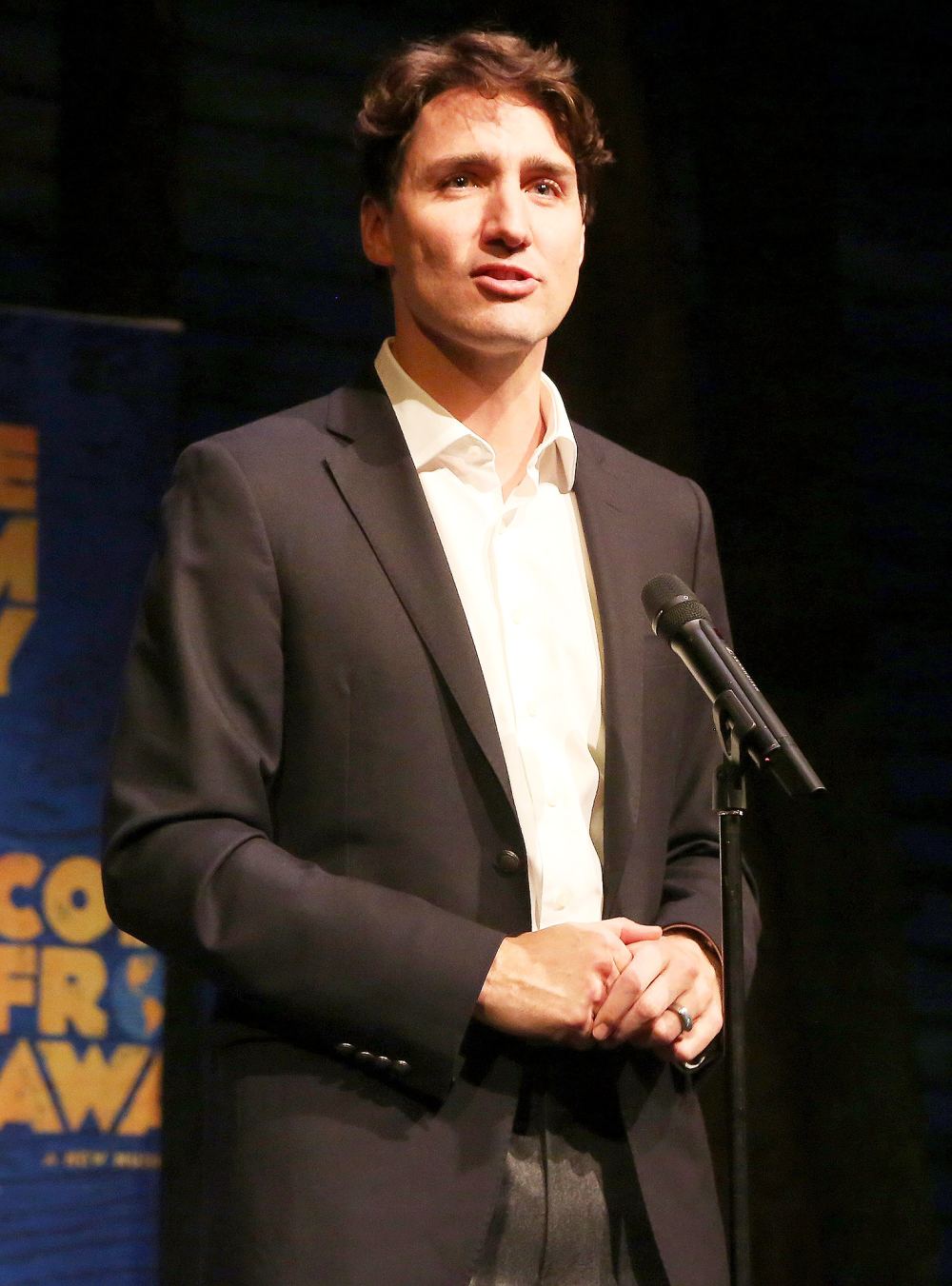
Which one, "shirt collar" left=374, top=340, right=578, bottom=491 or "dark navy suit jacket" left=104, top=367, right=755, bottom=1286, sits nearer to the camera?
"dark navy suit jacket" left=104, top=367, right=755, bottom=1286

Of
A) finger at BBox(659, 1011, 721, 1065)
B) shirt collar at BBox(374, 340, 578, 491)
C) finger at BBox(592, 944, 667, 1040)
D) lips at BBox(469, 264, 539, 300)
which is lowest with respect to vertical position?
finger at BBox(659, 1011, 721, 1065)

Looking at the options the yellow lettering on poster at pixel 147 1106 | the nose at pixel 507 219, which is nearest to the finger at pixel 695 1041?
the nose at pixel 507 219

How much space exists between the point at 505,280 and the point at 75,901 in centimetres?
131

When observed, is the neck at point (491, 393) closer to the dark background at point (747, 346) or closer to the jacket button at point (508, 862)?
the jacket button at point (508, 862)

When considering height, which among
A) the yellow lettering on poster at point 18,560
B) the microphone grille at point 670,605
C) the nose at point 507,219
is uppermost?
the nose at point 507,219

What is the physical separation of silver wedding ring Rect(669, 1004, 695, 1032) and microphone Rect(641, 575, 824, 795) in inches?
11.1

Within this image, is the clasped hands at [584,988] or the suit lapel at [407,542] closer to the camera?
the clasped hands at [584,988]

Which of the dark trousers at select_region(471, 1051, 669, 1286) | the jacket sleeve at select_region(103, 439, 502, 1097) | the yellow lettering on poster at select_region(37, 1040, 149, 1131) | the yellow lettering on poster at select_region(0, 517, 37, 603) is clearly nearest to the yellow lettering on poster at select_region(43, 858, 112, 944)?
the yellow lettering on poster at select_region(37, 1040, 149, 1131)

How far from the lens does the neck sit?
2.01 m

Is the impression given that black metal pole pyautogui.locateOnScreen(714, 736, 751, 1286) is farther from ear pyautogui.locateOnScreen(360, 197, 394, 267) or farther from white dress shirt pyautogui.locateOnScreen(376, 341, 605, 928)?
ear pyautogui.locateOnScreen(360, 197, 394, 267)

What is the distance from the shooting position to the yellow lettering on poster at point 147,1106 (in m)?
2.74

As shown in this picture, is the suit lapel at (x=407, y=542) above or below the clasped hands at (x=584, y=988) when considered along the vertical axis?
above

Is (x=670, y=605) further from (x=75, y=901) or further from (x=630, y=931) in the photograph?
(x=75, y=901)

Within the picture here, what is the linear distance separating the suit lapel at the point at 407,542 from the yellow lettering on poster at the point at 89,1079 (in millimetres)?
1249
